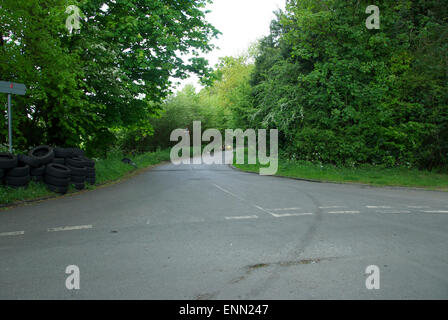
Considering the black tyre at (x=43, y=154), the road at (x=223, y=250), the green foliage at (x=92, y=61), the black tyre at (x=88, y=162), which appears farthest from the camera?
the black tyre at (x=88, y=162)

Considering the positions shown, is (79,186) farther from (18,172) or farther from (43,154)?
(18,172)

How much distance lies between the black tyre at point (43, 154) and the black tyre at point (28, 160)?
0.12 meters

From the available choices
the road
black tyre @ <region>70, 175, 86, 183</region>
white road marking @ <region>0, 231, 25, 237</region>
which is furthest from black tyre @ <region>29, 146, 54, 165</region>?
white road marking @ <region>0, 231, 25, 237</region>

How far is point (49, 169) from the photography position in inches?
405

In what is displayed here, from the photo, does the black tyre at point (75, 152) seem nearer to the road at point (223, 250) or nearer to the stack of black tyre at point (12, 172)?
the stack of black tyre at point (12, 172)

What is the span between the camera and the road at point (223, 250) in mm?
3529

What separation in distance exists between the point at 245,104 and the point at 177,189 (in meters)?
24.4

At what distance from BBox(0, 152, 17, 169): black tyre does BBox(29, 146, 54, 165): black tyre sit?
0.69 meters

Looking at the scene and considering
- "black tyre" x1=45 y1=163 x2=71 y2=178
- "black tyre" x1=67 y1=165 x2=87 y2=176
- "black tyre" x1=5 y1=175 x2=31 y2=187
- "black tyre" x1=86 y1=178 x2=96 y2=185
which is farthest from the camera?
"black tyre" x1=86 y1=178 x2=96 y2=185

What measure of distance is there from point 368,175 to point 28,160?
15377 millimetres

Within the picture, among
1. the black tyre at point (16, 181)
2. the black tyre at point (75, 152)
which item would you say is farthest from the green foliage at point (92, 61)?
the black tyre at point (16, 181)

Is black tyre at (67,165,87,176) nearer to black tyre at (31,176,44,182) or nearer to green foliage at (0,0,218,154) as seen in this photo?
black tyre at (31,176,44,182)

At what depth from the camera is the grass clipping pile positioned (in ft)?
30.4

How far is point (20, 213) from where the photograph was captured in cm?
762
